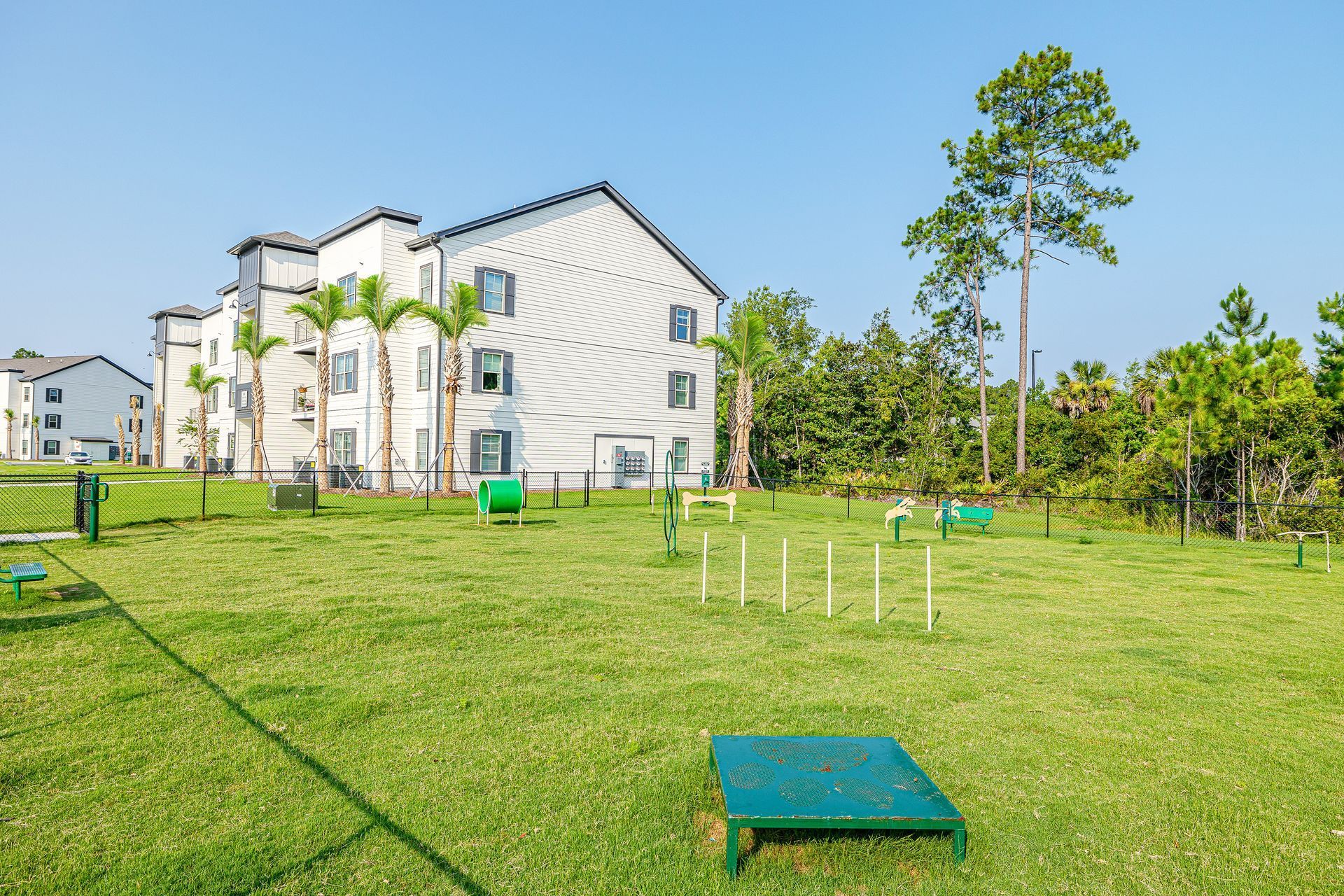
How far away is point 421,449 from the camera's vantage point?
95.1 feet

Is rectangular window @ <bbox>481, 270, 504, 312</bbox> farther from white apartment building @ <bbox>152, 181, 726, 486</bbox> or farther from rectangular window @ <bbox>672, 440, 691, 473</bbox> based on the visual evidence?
rectangular window @ <bbox>672, 440, 691, 473</bbox>

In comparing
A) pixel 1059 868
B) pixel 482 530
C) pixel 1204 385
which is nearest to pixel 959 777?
pixel 1059 868

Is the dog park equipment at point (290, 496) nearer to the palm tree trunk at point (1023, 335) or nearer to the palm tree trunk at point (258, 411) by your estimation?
the palm tree trunk at point (258, 411)

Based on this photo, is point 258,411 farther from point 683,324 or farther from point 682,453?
point 683,324

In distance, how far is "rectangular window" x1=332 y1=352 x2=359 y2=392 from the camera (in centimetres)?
3103

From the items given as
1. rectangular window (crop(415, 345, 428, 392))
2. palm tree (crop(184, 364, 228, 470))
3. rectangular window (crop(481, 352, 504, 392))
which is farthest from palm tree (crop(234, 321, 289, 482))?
rectangular window (crop(481, 352, 504, 392))

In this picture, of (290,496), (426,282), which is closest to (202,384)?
(426,282)

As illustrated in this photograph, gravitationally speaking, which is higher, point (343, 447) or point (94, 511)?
point (343, 447)

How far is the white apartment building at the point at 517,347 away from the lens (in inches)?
1149

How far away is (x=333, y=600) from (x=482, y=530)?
7.87 metres

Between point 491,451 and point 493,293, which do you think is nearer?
point 491,451

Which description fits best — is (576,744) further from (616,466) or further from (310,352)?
(310,352)

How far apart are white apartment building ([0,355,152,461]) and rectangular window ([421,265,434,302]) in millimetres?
56920

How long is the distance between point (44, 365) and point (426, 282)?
2858 inches
